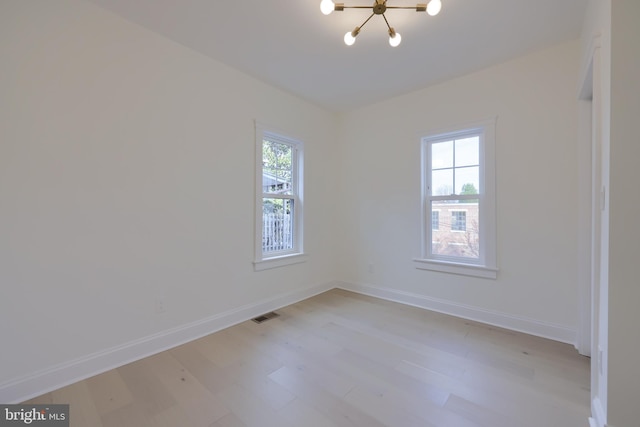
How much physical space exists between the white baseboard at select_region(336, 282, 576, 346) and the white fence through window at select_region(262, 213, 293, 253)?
126 cm

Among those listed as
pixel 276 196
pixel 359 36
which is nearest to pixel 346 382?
pixel 276 196

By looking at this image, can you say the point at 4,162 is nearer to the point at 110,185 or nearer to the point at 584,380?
the point at 110,185

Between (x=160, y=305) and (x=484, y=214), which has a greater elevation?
(x=484, y=214)

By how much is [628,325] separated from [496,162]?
189cm

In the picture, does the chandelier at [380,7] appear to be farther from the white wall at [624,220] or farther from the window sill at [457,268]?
the window sill at [457,268]

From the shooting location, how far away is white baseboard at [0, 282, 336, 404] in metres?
1.62

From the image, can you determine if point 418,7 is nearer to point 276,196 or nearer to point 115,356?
point 276,196

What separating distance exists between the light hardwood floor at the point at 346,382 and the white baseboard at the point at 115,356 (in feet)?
0.24

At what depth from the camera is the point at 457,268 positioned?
2908 millimetres

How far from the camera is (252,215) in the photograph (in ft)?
9.57

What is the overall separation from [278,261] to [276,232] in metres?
0.37

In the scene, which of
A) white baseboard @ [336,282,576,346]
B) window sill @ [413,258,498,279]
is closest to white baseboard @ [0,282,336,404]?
white baseboard @ [336,282,576,346]

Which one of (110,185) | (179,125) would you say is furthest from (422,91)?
(110,185)

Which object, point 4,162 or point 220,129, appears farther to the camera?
point 220,129
